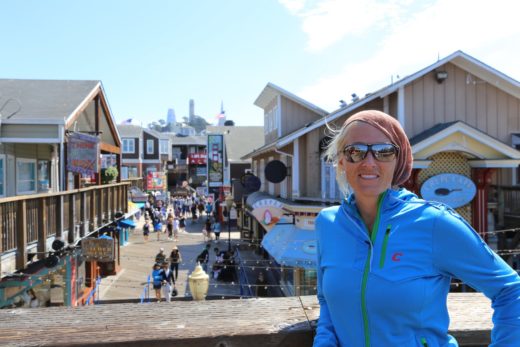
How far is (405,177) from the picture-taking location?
5.74 feet

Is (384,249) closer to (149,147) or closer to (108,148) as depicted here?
(108,148)

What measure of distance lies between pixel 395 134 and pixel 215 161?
3295 centimetres

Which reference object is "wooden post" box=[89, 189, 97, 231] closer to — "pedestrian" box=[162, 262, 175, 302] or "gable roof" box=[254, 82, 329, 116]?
"pedestrian" box=[162, 262, 175, 302]

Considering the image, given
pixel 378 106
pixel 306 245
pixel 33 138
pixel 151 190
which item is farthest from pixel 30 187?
pixel 151 190

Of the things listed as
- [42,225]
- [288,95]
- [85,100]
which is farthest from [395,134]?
[288,95]

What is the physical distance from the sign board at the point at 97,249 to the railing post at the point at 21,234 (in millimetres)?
3567

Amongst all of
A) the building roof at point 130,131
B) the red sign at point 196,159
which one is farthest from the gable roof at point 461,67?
the red sign at point 196,159

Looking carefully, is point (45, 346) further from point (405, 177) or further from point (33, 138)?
point (33, 138)

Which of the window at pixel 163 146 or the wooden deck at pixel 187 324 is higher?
the window at pixel 163 146

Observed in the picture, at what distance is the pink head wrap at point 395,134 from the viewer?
166 centimetres

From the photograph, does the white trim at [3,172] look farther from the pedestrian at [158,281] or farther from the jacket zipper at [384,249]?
the jacket zipper at [384,249]

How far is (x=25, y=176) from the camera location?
14.1 metres

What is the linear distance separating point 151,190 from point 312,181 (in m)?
37.6

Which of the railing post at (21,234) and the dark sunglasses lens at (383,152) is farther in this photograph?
the railing post at (21,234)
